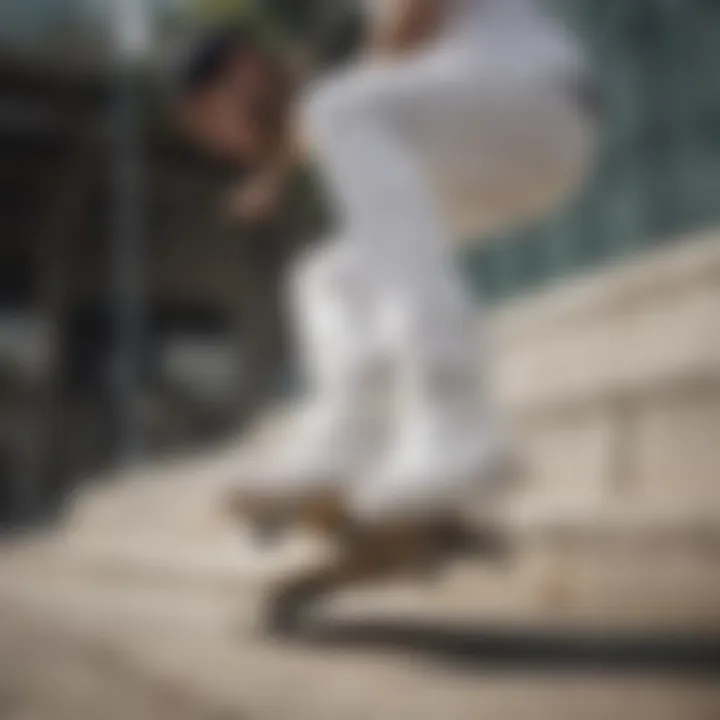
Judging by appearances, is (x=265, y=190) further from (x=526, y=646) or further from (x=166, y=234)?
(x=526, y=646)

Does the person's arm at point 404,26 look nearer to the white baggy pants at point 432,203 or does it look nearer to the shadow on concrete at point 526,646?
the white baggy pants at point 432,203

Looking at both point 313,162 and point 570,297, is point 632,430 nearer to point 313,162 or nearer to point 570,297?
point 570,297

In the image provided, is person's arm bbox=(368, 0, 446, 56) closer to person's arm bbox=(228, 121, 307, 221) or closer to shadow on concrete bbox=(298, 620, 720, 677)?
person's arm bbox=(228, 121, 307, 221)

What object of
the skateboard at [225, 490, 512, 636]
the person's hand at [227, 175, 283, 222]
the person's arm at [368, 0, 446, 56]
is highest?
the person's arm at [368, 0, 446, 56]

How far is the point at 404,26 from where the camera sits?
299mm

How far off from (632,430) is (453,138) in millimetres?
233

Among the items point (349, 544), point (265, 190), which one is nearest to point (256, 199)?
point (265, 190)

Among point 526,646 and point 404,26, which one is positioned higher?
point 404,26

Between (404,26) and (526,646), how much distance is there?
16 centimetres

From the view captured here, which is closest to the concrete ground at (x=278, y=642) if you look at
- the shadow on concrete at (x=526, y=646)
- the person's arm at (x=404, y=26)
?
the shadow on concrete at (x=526, y=646)

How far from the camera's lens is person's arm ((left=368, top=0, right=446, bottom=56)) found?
11.5 inches

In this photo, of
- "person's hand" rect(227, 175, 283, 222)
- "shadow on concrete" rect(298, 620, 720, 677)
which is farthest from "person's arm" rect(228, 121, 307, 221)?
"shadow on concrete" rect(298, 620, 720, 677)

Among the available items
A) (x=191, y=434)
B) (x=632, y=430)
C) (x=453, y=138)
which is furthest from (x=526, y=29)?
(x=632, y=430)

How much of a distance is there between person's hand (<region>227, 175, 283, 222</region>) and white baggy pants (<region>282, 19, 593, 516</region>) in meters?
0.03
